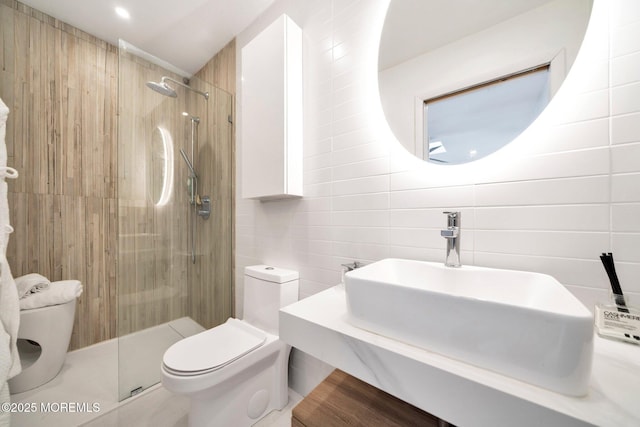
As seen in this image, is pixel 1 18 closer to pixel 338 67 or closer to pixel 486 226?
pixel 338 67

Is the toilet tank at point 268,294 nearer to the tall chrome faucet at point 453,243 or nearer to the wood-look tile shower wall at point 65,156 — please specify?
the wood-look tile shower wall at point 65,156

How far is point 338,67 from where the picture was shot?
1.14 m

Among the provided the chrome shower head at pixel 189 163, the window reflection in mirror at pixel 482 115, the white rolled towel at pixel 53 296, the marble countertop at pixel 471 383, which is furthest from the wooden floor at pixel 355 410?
the white rolled towel at pixel 53 296

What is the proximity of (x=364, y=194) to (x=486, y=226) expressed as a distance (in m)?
0.49

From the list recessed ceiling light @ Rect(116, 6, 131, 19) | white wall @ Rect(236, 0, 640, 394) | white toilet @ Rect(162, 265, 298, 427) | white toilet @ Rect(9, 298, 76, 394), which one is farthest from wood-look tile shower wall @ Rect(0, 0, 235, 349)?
white wall @ Rect(236, 0, 640, 394)

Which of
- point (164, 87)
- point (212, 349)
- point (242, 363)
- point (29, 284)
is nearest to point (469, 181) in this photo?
point (242, 363)

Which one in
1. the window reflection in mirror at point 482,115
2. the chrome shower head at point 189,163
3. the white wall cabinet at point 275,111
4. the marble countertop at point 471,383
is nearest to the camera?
the marble countertop at point 471,383

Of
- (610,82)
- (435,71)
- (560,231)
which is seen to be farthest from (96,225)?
(610,82)

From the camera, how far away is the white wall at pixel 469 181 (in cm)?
61

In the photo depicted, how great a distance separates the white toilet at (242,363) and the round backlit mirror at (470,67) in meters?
1.01

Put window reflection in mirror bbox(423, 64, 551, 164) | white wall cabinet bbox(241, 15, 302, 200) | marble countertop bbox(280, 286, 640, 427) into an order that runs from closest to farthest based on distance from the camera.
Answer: marble countertop bbox(280, 286, 640, 427) < window reflection in mirror bbox(423, 64, 551, 164) < white wall cabinet bbox(241, 15, 302, 200)

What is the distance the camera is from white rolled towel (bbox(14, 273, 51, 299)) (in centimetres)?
137

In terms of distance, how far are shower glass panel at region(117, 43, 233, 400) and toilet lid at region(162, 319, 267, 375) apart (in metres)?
0.59

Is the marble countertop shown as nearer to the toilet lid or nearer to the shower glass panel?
the toilet lid
